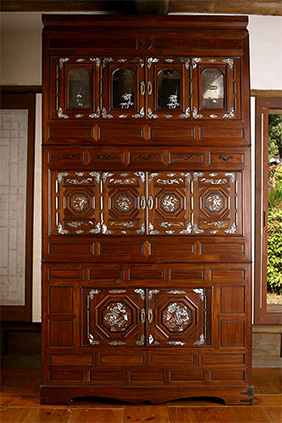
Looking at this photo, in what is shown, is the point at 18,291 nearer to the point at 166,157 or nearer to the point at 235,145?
the point at 166,157

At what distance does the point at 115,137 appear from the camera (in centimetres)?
304

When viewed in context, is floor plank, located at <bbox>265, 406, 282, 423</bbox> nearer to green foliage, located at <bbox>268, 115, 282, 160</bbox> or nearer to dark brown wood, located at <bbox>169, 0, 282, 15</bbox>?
green foliage, located at <bbox>268, 115, 282, 160</bbox>

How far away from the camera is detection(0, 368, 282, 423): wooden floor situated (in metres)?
2.80

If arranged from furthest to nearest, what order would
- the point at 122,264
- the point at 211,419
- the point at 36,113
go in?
the point at 36,113
the point at 122,264
the point at 211,419

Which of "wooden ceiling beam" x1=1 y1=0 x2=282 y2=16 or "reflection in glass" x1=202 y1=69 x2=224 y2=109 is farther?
"wooden ceiling beam" x1=1 y1=0 x2=282 y2=16

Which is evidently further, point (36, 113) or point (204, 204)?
point (36, 113)

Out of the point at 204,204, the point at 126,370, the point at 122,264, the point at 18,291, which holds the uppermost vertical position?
the point at 204,204

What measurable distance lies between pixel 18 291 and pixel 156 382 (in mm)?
1495

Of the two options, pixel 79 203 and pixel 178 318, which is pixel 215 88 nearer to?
pixel 79 203

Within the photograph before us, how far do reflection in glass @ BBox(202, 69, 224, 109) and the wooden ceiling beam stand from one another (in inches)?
38.3

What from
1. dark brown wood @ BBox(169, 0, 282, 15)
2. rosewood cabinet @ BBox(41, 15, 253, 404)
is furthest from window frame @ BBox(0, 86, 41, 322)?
dark brown wood @ BBox(169, 0, 282, 15)

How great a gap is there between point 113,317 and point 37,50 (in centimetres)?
240

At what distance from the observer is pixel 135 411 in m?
2.93

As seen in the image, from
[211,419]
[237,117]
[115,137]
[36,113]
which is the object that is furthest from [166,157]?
[211,419]
